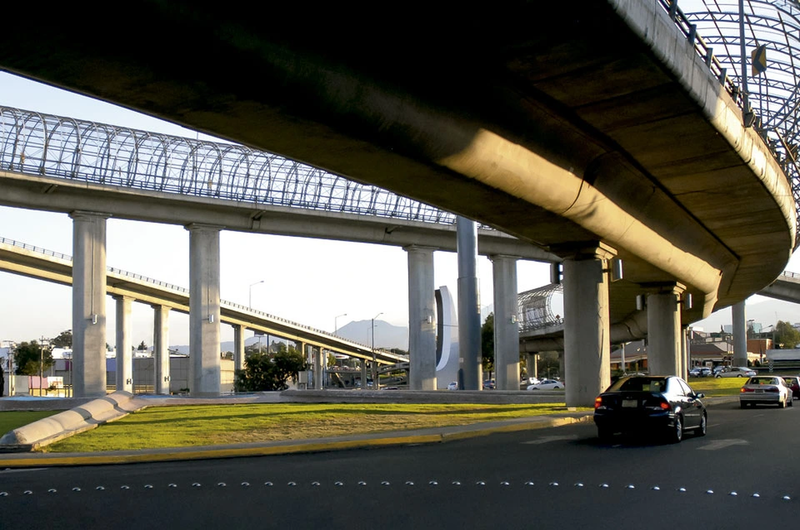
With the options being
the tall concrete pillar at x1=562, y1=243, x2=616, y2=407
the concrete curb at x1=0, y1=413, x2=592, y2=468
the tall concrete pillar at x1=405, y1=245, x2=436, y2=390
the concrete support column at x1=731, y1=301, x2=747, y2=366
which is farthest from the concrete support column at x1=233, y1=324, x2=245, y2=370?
the concrete curb at x1=0, y1=413, x2=592, y2=468

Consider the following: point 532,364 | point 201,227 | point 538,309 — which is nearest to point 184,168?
point 201,227

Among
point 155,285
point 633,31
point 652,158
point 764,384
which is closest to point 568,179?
point 652,158

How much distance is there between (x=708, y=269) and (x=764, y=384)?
19.3 ft

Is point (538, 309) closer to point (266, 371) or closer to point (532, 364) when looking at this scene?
point (532, 364)

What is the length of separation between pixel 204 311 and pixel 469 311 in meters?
17.6

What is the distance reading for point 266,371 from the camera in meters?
81.9

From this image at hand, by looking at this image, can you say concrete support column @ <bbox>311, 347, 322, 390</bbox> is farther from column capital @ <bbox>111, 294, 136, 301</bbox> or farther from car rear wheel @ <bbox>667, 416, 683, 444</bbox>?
car rear wheel @ <bbox>667, 416, 683, 444</bbox>

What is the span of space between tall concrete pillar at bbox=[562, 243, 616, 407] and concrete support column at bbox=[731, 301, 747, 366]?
88271mm

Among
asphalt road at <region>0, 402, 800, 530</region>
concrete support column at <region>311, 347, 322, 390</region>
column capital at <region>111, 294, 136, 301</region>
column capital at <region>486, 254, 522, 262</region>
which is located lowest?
concrete support column at <region>311, 347, 322, 390</region>

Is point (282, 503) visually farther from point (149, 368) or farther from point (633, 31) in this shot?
point (149, 368)

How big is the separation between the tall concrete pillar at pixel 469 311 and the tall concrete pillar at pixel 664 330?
32.1 feet

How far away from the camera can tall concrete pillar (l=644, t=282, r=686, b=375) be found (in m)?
43.2

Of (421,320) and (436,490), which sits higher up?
(421,320)

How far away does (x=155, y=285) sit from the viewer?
83438mm
